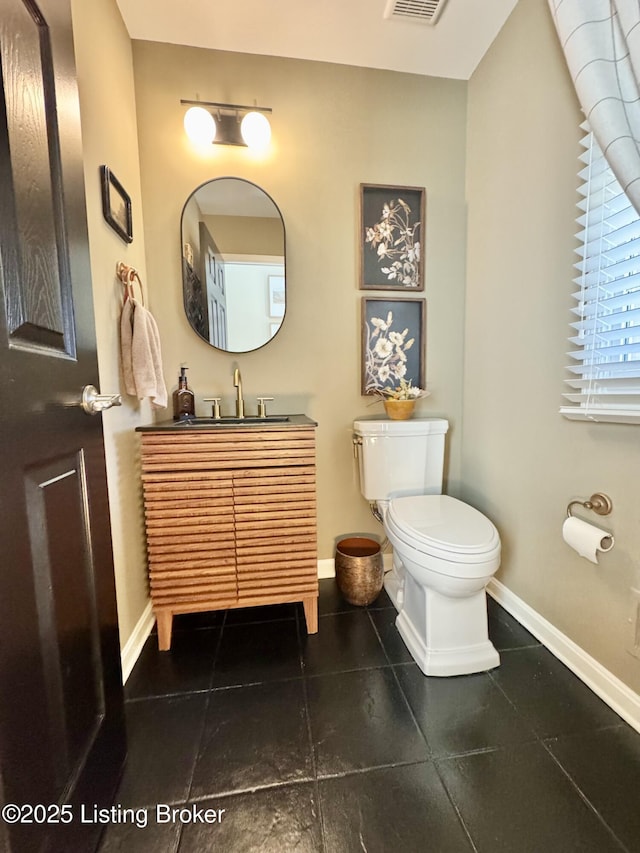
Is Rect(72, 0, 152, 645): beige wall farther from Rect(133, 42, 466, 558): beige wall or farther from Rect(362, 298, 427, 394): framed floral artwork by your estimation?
Rect(362, 298, 427, 394): framed floral artwork

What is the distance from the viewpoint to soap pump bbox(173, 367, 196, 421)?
1681mm

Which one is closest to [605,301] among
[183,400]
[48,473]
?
[48,473]

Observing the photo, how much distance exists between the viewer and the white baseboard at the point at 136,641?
126cm

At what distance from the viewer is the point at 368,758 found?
0.98 m

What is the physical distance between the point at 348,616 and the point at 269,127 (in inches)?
86.0

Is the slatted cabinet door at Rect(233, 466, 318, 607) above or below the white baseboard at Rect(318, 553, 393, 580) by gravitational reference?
above

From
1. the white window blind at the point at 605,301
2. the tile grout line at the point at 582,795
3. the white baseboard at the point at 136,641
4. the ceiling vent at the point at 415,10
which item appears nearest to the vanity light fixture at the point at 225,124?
the ceiling vent at the point at 415,10

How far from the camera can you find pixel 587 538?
3.63ft

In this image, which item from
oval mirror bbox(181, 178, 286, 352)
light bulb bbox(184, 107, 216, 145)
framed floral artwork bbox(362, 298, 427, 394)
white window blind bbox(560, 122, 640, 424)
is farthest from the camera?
framed floral artwork bbox(362, 298, 427, 394)

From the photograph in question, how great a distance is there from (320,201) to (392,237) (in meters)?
0.38

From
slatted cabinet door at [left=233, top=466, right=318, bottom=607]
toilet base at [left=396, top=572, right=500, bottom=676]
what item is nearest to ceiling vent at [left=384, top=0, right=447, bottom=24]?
slatted cabinet door at [left=233, top=466, right=318, bottom=607]

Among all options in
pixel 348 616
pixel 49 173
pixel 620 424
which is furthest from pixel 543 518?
pixel 49 173

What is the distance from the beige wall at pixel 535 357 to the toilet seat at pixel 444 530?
288mm

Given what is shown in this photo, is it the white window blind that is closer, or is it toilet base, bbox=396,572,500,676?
the white window blind
